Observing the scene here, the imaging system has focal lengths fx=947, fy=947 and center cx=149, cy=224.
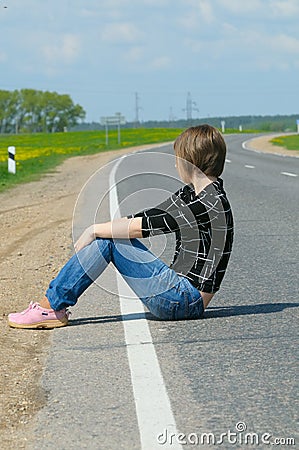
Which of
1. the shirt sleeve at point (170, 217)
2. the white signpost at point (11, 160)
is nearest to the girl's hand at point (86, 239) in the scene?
the shirt sleeve at point (170, 217)

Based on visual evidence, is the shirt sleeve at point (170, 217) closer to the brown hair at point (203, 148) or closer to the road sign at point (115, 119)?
the brown hair at point (203, 148)

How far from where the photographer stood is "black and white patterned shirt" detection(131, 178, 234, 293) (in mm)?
5668

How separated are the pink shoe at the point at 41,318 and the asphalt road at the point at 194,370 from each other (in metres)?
0.07

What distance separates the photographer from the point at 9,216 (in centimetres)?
1490

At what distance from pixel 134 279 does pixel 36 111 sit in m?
184

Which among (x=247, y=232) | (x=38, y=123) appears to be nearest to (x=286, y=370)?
(x=247, y=232)

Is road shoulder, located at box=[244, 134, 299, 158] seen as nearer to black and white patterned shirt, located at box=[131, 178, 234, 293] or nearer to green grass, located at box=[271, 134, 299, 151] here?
green grass, located at box=[271, 134, 299, 151]

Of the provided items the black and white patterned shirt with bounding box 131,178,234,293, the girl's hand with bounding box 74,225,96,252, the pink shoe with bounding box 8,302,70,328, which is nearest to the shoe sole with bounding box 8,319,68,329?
the pink shoe with bounding box 8,302,70,328

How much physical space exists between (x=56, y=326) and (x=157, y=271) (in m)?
0.75

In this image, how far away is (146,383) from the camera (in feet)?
15.4

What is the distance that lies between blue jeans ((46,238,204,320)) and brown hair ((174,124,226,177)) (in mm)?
622

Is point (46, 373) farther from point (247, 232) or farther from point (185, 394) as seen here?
point (247, 232)

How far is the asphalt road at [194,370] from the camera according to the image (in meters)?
3.96

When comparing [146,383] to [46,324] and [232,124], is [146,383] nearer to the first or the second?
[46,324]
